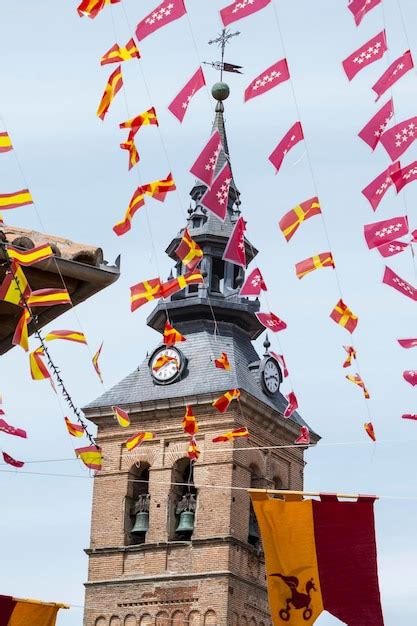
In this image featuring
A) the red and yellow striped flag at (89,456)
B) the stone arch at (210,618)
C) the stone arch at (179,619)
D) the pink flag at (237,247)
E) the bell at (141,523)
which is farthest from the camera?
the bell at (141,523)

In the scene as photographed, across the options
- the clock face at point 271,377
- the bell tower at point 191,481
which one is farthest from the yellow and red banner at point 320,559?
the clock face at point 271,377

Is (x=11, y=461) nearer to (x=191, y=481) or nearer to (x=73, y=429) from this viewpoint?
(x=73, y=429)

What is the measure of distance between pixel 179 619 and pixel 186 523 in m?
2.56

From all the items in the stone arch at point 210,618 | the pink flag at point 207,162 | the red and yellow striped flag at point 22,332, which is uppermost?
the stone arch at point 210,618

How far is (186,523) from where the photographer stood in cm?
4925

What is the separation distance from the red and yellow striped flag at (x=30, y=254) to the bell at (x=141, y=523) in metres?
34.7

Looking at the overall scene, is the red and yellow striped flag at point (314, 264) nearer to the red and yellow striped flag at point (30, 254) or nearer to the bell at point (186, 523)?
the red and yellow striped flag at point (30, 254)

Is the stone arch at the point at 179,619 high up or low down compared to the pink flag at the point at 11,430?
up

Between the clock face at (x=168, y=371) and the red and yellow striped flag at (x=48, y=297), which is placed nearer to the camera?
the red and yellow striped flag at (x=48, y=297)

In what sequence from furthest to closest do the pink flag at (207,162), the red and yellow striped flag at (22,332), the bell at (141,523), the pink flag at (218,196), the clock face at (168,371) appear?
the clock face at (168,371)
the bell at (141,523)
the pink flag at (218,196)
the pink flag at (207,162)
the red and yellow striped flag at (22,332)

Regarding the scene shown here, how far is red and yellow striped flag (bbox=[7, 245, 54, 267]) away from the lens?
1532cm

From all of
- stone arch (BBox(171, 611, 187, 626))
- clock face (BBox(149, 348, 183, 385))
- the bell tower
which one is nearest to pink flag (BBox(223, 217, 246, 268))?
the bell tower

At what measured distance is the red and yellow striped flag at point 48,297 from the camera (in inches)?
616

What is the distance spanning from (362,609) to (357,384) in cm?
671
